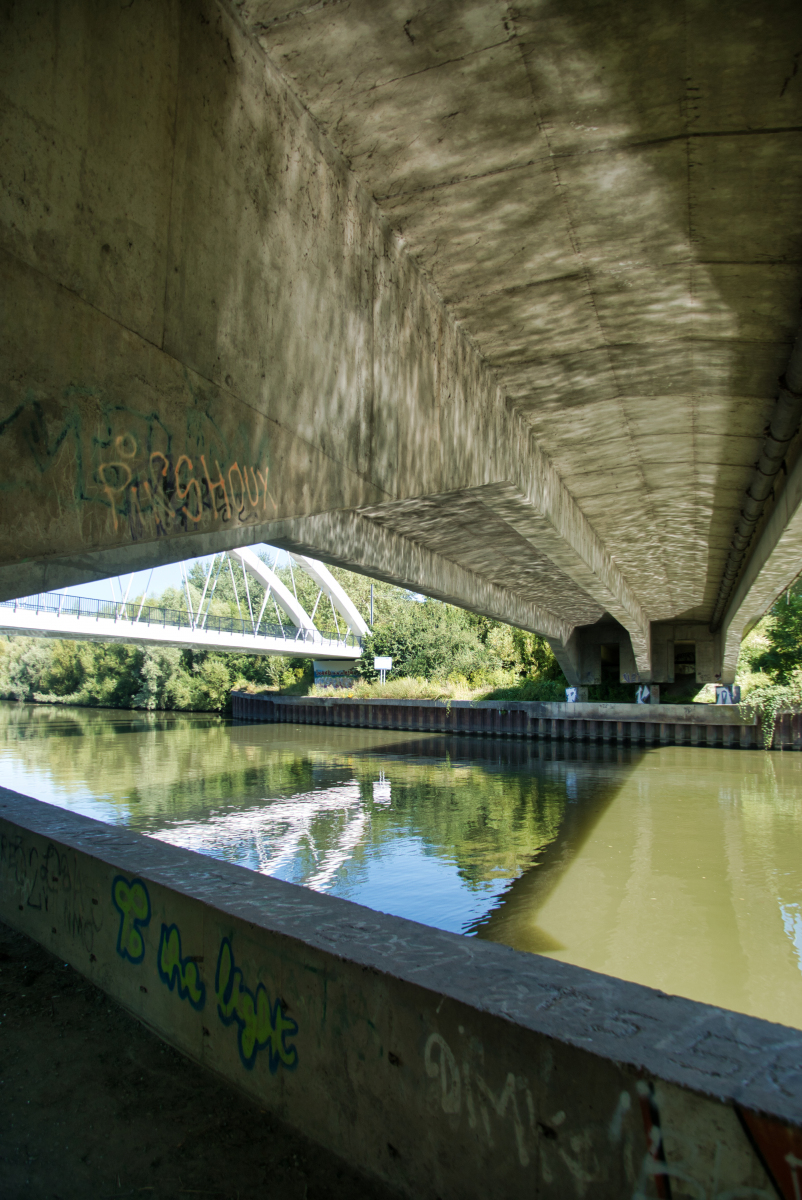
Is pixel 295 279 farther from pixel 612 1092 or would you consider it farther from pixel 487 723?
pixel 487 723

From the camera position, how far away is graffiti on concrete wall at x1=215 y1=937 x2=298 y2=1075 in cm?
303

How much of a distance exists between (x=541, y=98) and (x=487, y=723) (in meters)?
35.5

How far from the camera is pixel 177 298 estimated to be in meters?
3.04

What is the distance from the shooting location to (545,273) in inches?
219

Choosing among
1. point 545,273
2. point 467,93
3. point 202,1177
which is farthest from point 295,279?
point 202,1177

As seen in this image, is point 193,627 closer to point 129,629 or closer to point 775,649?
point 129,629

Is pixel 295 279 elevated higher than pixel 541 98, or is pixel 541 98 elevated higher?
pixel 541 98

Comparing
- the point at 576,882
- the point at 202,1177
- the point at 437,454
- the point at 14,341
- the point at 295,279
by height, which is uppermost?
the point at 295,279

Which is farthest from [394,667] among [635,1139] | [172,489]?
[635,1139]

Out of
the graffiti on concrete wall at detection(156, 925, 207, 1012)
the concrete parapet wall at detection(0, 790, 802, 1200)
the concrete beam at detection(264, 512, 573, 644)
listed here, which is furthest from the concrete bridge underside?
the concrete beam at detection(264, 512, 573, 644)

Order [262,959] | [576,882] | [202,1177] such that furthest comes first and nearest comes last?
1. [576,882]
2. [262,959]
3. [202,1177]

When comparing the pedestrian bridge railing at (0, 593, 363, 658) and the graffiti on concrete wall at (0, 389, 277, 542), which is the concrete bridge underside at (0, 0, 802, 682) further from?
the pedestrian bridge railing at (0, 593, 363, 658)

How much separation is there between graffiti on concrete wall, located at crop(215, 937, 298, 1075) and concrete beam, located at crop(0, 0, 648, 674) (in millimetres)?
1911

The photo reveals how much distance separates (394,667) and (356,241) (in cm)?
4844
